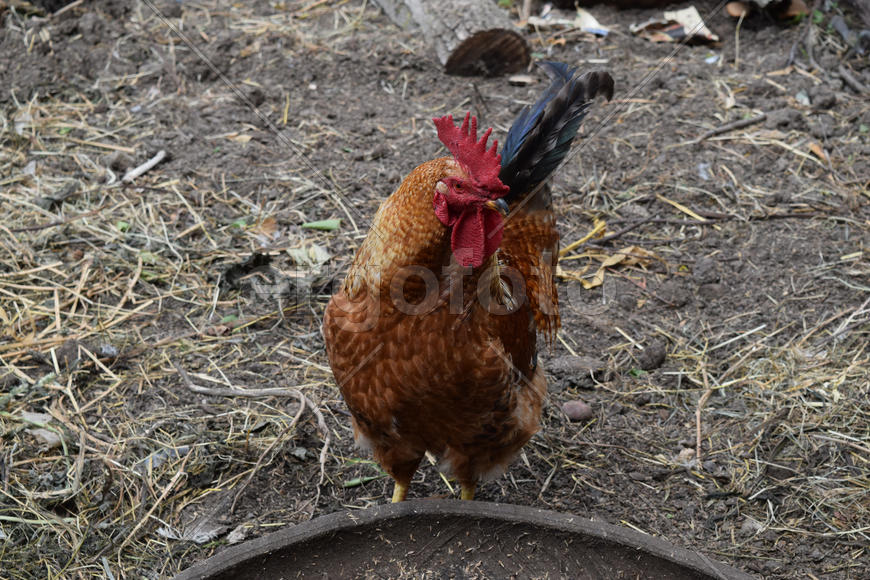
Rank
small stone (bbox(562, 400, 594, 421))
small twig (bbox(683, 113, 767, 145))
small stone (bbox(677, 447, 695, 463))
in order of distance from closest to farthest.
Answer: small stone (bbox(677, 447, 695, 463)), small stone (bbox(562, 400, 594, 421)), small twig (bbox(683, 113, 767, 145))

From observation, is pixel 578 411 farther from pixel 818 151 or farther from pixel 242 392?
pixel 818 151

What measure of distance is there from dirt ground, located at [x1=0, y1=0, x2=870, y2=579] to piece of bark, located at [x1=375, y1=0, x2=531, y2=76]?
0.17 m

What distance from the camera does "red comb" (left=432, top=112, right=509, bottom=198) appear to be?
88.3 inches

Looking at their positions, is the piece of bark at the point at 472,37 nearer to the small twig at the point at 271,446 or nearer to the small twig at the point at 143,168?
the small twig at the point at 143,168

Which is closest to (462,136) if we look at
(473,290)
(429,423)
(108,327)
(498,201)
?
(498,201)

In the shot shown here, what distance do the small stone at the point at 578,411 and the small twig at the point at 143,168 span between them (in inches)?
120

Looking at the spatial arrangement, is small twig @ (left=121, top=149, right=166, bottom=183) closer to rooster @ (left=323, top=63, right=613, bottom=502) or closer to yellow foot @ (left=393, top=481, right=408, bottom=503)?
rooster @ (left=323, top=63, right=613, bottom=502)

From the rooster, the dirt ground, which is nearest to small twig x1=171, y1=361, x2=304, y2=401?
the dirt ground

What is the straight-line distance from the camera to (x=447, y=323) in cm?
240

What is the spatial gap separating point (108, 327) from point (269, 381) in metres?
0.90

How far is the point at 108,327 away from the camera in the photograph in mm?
3717

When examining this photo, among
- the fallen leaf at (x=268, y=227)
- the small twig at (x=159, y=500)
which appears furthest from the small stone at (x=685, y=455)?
the fallen leaf at (x=268, y=227)

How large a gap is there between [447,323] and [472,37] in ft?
11.8

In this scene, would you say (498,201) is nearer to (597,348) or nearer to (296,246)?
(597,348)
